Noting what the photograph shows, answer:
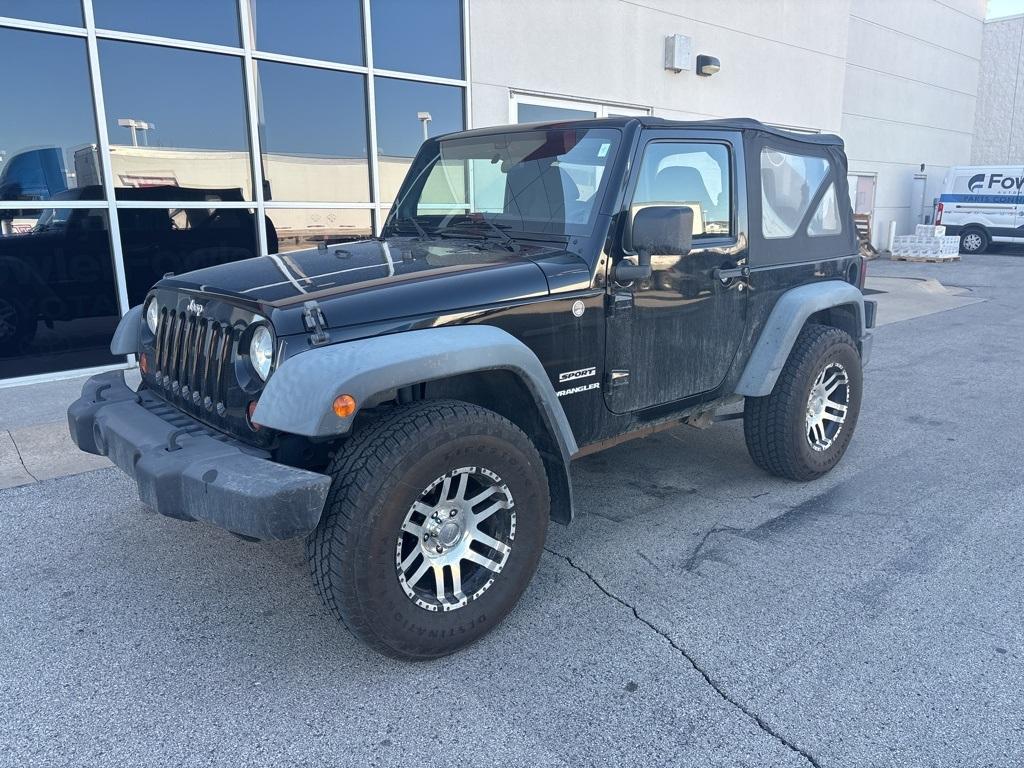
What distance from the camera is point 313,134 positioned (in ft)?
26.8

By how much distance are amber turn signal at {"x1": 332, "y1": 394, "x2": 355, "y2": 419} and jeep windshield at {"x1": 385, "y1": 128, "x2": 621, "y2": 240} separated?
4.49 ft

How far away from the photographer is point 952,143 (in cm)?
2336

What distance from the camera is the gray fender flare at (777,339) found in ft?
13.3

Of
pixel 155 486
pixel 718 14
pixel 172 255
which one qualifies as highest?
pixel 718 14

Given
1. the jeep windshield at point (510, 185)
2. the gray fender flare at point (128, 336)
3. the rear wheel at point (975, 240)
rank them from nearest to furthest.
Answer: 1. the jeep windshield at point (510, 185)
2. the gray fender flare at point (128, 336)
3. the rear wheel at point (975, 240)

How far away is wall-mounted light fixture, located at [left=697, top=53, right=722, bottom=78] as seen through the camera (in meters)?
12.3

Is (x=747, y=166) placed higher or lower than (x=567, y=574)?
higher

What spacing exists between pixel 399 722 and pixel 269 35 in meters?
7.28

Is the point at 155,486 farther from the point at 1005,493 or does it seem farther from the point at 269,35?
the point at 269,35

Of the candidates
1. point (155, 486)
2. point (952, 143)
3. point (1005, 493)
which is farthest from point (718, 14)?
point (952, 143)

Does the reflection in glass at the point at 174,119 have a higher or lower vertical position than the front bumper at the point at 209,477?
higher

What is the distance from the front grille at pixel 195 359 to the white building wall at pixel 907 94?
61.4ft

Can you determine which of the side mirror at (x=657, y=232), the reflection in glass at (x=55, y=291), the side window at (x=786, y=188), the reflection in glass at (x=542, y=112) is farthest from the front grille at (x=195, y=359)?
the reflection in glass at (x=542, y=112)

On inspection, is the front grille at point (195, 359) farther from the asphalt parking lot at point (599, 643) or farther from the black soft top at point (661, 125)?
the black soft top at point (661, 125)
